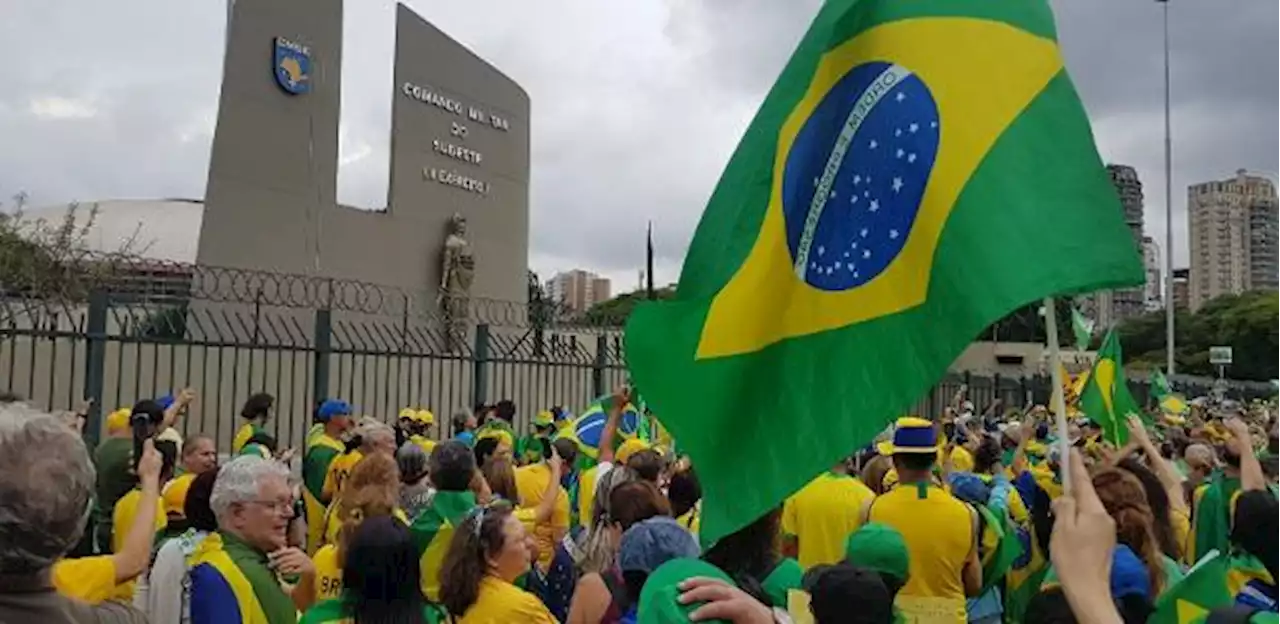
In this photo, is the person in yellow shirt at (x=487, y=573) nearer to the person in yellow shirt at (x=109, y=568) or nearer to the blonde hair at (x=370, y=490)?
the blonde hair at (x=370, y=490)

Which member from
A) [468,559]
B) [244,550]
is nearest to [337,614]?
[244,550]

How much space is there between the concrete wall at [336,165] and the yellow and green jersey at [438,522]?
35.2ft

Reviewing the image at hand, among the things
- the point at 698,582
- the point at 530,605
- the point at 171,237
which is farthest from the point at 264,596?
the point at 171,237

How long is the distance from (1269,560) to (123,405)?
10.5 m

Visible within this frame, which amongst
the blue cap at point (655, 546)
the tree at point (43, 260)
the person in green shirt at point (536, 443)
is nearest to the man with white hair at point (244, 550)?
the blue cap at point (655, 546)

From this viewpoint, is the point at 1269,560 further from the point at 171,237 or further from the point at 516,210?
the point at 171,237

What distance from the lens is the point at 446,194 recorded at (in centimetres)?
2056

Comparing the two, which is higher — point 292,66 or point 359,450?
point 292,66

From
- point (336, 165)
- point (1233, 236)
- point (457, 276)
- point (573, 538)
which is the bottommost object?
point (573, 538)

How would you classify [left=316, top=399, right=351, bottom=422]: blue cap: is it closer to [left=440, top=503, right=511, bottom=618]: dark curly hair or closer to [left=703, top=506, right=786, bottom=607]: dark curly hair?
[left=440, top=503, right=511, bottom=618]: dark curly hair

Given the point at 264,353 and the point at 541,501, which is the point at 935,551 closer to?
the point at 541,501

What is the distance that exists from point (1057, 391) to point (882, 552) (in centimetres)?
168

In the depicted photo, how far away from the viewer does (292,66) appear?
16688mm

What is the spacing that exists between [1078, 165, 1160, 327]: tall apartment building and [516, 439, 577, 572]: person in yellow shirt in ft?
10.2
